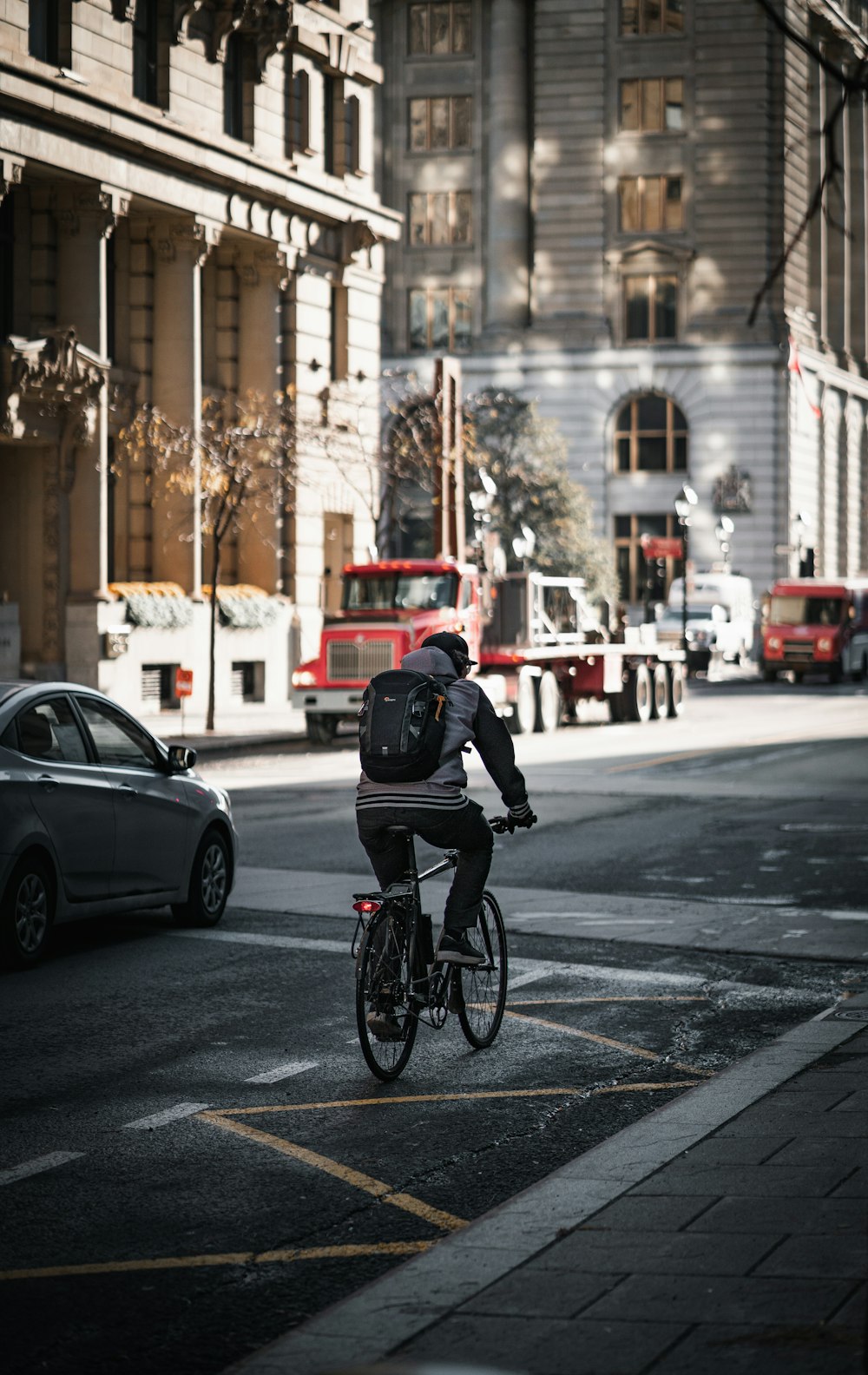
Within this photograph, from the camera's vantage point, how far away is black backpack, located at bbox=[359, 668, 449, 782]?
813 centimetres

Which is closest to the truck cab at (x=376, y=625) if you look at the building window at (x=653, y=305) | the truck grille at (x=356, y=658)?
the truck grille at (x=356, y=658)

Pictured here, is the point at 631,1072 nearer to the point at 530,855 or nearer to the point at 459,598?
the point at 530,855

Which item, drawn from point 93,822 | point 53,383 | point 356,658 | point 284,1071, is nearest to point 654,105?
point 53,383

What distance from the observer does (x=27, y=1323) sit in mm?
5285

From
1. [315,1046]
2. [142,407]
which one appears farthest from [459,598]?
[315,1046]

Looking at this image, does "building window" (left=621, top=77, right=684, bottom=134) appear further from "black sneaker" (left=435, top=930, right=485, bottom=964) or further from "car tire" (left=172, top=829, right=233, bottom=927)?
"black sneaker" (left=435, top=930, right=485, bottom=964)

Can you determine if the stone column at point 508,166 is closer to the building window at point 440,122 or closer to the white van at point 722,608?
the building window at point 440,122

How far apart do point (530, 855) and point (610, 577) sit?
51.5 meters

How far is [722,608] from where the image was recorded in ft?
214

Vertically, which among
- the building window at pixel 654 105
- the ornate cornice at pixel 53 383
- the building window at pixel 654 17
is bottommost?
the ornate cornice at pixel 53 383

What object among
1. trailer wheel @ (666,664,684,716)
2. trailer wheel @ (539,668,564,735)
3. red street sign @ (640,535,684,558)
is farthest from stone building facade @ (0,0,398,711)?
red street sign @ (640,535,684,558)

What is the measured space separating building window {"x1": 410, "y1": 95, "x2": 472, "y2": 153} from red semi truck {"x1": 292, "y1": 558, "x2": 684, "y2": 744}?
44.8 m

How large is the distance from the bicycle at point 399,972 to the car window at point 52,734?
354 cm

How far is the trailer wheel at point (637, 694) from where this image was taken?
38000 millimetres
